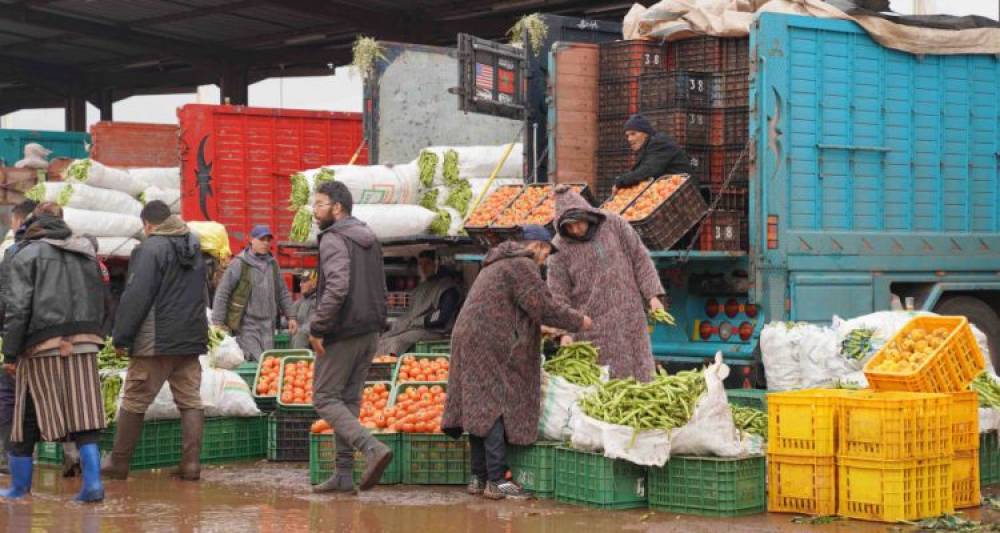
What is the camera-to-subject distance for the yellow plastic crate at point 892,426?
319 inches

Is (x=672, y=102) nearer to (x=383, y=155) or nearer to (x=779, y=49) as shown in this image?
(x=779, y=49)

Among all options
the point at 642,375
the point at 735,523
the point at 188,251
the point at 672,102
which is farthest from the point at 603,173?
the point at 735,523

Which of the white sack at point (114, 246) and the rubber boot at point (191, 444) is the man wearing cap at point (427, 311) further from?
the white sack at point (114, 246)

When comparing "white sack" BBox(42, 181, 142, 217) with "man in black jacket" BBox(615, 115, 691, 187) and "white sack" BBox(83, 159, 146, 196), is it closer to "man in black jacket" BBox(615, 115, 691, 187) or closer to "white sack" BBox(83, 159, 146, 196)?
"white sack" BBox(83, 159, 146, 196)

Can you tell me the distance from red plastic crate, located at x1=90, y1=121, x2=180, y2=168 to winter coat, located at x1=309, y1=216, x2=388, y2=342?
A: 11962mm

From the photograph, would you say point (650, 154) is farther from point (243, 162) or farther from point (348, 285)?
point (243, 162)

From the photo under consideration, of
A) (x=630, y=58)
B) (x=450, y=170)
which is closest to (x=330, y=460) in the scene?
(x=630, y=58)

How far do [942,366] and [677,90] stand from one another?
4.25 metres

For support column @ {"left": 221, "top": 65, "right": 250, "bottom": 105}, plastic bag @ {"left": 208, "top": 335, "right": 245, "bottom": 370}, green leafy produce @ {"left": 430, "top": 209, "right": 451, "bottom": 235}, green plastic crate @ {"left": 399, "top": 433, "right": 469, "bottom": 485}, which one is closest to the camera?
green plastic crate @ {"left": 399, "top": 433, "right": 469, "bottom": 485}

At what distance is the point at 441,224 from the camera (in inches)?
596

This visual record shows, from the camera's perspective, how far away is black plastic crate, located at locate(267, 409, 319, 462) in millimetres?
11109

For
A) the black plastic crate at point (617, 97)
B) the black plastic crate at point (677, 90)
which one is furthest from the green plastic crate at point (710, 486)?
the black plastic crate at point (617, 97)

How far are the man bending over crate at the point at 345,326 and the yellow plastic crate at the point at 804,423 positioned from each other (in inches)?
93.4

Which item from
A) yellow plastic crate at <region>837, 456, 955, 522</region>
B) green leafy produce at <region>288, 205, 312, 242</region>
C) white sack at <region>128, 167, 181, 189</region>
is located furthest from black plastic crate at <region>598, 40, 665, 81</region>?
white sack at <region>128, 167, 181, 189</region>
